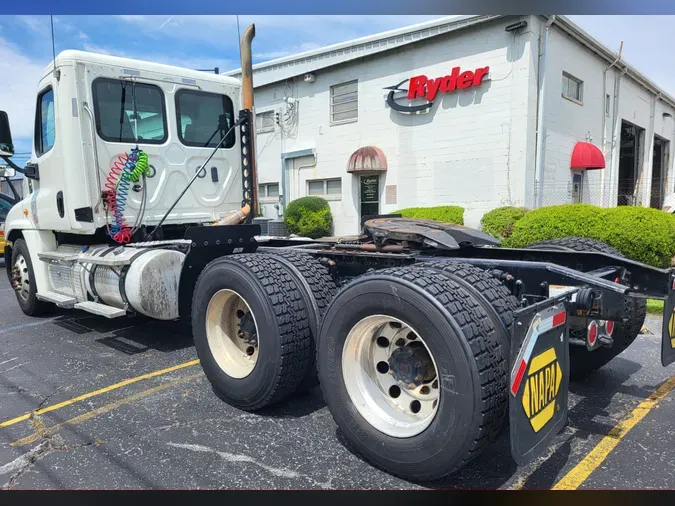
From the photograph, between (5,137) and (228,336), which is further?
(5,137)

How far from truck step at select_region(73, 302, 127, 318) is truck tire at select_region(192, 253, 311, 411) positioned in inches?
62.0

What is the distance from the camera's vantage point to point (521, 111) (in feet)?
43.3

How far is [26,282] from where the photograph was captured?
697cm

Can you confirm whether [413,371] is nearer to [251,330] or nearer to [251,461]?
[251,461]

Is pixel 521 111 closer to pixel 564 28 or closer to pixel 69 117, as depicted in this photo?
pixel 564 28

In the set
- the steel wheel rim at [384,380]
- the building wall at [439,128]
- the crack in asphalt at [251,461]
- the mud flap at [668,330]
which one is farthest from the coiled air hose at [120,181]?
the building wall at [439,128]

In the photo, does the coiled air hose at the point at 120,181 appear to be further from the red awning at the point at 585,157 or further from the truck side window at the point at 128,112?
the red awning at the point at 585,157

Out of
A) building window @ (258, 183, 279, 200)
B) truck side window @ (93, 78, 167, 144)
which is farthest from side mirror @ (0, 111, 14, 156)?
building window @ (258, 183, 279, 200)

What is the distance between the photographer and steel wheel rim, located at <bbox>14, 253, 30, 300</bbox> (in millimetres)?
6959

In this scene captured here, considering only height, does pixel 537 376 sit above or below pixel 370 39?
below

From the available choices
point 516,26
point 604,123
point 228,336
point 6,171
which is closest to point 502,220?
point 516,26

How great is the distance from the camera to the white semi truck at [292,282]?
2.49 metres

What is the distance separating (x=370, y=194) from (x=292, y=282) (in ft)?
44.3

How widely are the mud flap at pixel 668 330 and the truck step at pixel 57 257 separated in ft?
18.8
